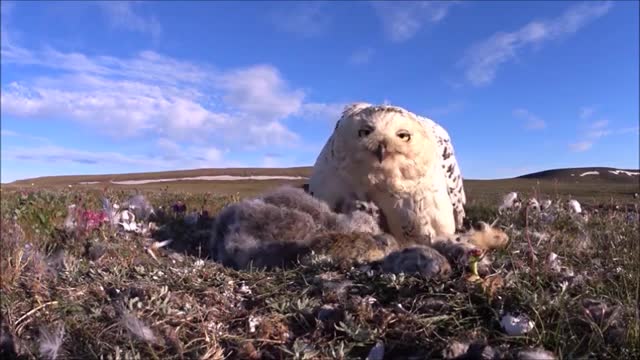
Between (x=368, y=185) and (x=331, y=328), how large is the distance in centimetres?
337

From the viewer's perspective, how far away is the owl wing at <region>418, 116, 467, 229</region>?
25.3 feet

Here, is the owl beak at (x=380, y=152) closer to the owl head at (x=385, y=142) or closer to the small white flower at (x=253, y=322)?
the owl head at (x=385, y=142)

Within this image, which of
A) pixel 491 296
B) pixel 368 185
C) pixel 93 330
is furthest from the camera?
pixel 368 185

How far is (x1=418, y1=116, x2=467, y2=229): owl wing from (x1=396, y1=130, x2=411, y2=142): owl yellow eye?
147 cm

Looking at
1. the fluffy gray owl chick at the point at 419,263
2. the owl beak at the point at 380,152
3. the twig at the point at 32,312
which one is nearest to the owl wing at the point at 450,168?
the owl beak at the point at 380,152

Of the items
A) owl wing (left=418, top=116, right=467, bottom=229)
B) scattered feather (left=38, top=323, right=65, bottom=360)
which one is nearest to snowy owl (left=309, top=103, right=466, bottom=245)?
owl wing (left=418, top=116, right=467, bottom=229)

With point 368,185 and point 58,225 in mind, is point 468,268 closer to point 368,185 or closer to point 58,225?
point 368,185

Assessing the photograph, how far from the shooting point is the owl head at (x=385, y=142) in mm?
6059

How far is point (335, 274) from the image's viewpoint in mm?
3893

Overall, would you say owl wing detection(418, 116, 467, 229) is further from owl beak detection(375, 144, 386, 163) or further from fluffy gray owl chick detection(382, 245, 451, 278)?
fluffy gray owl chick detection(382, 245, 451, 278)

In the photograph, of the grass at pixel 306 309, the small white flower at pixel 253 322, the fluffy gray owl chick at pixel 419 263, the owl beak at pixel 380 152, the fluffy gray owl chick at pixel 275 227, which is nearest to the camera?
the grass at pixel 306 309

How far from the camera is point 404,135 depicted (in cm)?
616

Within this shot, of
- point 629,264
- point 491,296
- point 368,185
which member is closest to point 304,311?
point 491,296

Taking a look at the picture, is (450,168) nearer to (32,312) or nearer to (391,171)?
(391,171)
